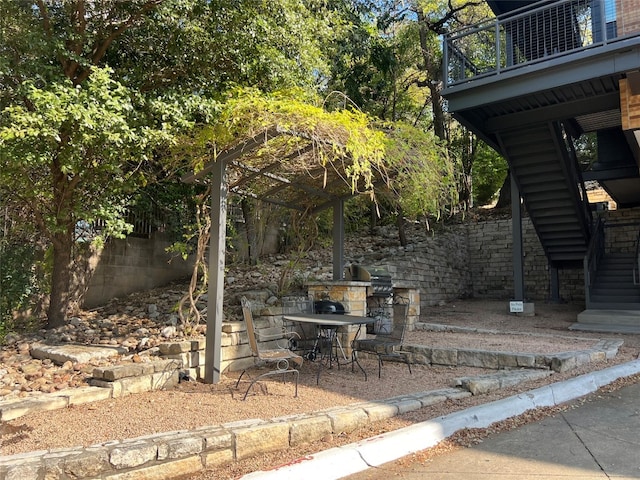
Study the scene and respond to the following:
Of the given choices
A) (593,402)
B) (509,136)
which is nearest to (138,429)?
(593,402)

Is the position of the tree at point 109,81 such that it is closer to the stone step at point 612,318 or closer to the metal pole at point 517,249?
the metal pole at point 517,249

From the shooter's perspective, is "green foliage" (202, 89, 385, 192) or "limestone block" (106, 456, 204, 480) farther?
"green foliage" (202, 89, 385, 192)

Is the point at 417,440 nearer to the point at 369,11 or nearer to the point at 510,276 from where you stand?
the point at 369,11

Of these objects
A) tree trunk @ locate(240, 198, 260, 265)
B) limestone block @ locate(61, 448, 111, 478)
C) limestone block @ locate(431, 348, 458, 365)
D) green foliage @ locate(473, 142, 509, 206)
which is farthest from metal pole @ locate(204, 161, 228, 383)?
green foliage @ locate(473, 142, 509, 206)

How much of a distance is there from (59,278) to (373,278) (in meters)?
4.72

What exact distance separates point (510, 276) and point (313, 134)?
43.2ft

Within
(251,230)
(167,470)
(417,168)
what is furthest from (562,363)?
(251,230)

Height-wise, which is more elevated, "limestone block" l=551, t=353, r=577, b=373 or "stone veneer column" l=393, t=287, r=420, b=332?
"stone veneer column" l=393, t=287, r=420, b=332

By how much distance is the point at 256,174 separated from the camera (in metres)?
6.00

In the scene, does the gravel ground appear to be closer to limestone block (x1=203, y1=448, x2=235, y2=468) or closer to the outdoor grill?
limestone block (x1=203, y1=448, x2=235, y2=468)

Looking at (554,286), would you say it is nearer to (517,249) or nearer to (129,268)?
(517,249)

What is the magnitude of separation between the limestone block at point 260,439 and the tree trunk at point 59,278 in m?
4.54

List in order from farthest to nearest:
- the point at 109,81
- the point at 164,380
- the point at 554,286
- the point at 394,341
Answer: the point at 554,286 < the point at 394,341 < the point at 109,81 < the point at 164,380

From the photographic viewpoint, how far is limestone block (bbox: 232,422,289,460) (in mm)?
3238
